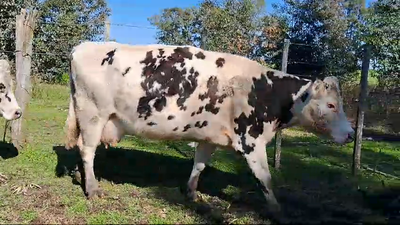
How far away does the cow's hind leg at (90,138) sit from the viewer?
5.48m

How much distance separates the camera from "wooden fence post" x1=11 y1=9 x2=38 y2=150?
24.8 ft

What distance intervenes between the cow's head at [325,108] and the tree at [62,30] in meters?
9.17

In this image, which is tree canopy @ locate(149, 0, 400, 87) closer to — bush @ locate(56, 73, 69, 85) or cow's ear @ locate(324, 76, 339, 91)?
bush @ locate(56, 73, 69, 85)

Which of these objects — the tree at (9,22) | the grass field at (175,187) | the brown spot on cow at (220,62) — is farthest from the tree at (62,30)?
the brown spot on cow at (220,62)

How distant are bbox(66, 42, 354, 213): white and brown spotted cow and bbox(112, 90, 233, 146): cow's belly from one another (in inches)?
0.5

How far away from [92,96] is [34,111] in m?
7.99

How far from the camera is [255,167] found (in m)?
5.29

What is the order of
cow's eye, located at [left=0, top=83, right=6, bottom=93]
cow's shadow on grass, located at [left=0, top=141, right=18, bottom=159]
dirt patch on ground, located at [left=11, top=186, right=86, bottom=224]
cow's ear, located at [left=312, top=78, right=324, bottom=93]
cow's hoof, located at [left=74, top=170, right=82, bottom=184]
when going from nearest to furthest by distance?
1. dirt patch on ground, located at [left=11, top=186, right=86, bottom=224]
2. cow's ear, located at [left=312, top=78, right=324, bottom=93]
3. cow's hoof, located at [left=74, top=170, right=82, bottom=184]
4. cow's eye, located at [left=0, top=83, right=6, bottom=93]
5. cow's shadow on grass, located at [left=0, top=141, right=18, bottom=159]

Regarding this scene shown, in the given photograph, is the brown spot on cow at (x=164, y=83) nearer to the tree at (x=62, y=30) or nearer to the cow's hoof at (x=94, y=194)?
the cow's hoof at (x=94, y=194)

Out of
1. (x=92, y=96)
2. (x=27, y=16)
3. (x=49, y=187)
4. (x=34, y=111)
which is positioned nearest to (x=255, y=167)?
(x=92, y=96)

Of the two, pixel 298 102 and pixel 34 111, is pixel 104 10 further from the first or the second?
pixel 298 102

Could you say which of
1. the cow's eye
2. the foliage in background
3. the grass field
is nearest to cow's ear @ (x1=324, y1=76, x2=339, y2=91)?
the grass field

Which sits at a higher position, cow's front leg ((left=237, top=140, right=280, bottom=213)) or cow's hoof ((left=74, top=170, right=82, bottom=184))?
cow's front leg ((left=237, top=140, right=280, bottom=213))

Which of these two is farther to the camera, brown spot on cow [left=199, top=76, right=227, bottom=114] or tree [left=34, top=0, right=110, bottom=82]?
tree [left=34, top=0, right=110, bottom=82]
